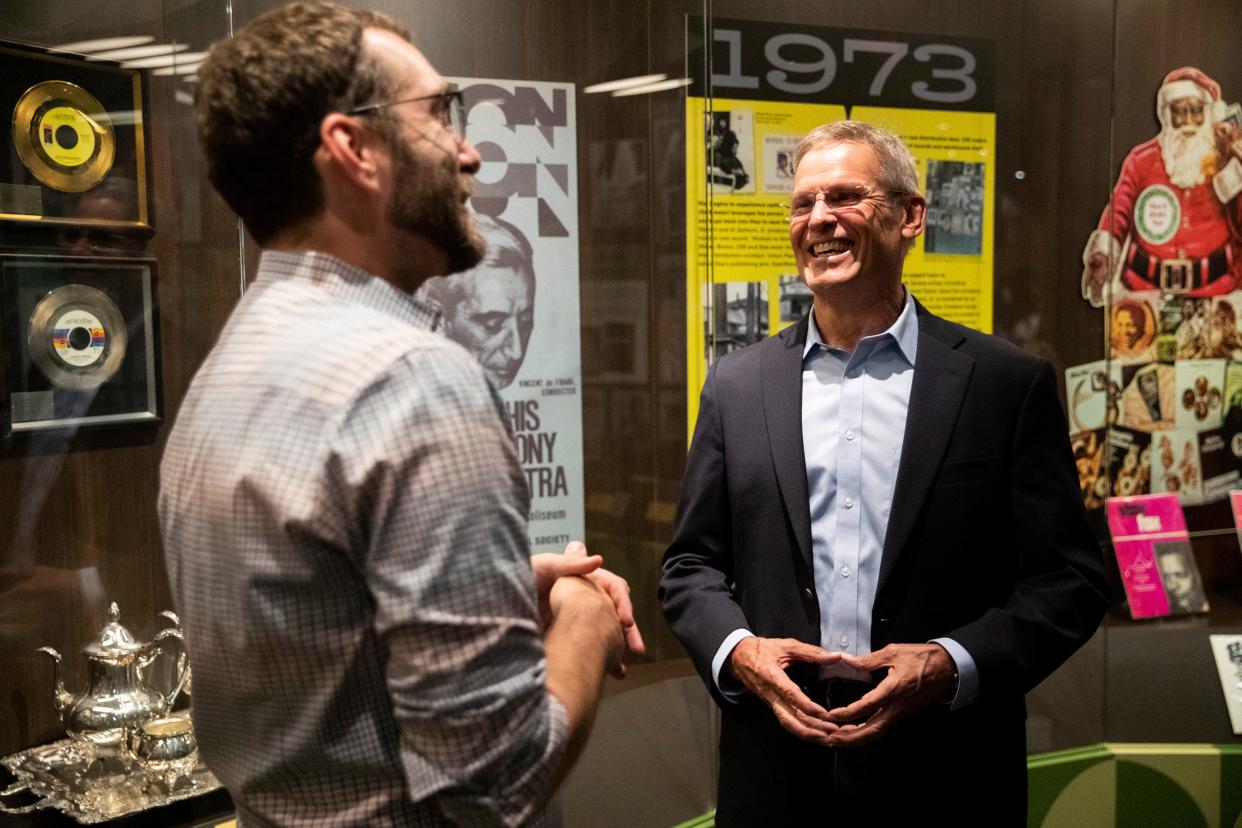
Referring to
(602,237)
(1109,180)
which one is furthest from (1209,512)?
(602,237)

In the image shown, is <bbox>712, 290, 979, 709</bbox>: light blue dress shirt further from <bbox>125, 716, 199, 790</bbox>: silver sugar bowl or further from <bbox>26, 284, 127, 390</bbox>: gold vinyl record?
<bbox>26, 284, 127, 390</bbox>: gold vinyl record

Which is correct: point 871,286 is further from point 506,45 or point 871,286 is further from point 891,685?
point 506,45

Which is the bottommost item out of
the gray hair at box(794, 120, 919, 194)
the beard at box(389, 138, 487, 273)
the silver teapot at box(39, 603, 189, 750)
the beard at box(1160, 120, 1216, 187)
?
the silver teapot at box(39, 603, 189, 750)

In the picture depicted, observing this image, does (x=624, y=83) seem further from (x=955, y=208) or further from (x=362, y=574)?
(x=362, y=574)

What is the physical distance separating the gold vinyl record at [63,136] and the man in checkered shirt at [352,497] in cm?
153

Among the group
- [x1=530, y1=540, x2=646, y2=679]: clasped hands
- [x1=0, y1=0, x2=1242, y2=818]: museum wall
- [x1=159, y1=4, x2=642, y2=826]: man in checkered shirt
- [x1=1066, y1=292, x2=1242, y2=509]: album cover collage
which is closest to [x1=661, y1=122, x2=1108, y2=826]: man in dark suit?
[x1=530, y1=540, x2=646, y2=679]: clasped hands

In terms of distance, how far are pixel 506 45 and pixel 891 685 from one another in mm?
1864

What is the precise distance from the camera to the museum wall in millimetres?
2502

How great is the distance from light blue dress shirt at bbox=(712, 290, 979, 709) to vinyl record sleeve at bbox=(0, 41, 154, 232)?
1.61 meters

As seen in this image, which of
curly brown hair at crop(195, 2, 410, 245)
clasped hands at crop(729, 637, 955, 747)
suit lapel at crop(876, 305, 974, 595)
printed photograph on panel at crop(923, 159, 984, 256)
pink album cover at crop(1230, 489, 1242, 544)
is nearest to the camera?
curly brown hair at crop(195, 2, 410, 245)

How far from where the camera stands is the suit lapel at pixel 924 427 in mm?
1921

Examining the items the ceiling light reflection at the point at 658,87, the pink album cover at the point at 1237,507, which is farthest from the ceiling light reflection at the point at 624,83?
the pink album cover at the point at 1237,507

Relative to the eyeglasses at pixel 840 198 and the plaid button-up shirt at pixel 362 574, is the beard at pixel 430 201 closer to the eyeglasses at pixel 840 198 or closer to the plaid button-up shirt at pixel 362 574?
the plaid button-up shirt at pixel 362 574

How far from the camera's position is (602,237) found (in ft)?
9.96
